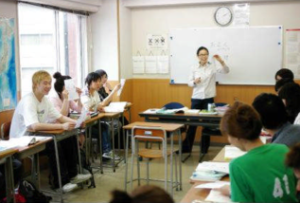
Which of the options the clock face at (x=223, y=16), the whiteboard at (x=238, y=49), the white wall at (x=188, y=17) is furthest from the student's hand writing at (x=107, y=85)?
the clock face at (x=223, y=16)

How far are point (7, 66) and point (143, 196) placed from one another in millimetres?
4184

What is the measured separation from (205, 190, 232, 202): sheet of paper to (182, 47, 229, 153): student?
416 centimetres

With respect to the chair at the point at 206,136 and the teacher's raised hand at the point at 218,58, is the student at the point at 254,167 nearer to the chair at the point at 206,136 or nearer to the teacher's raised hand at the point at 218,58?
the chair at the point at 206,136

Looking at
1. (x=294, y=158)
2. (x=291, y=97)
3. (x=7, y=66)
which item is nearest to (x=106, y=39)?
(x=7, y=66)

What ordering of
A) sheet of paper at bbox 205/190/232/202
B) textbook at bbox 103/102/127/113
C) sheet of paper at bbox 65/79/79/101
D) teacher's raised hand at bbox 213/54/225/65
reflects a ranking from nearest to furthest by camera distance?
sheet of paper at bbox 205/190/232/202, sheet of paper at bbox 65/79/79/101, textbook at bbox 103/102/127/113, teacher's raised hand at bbox 213/54/225/65

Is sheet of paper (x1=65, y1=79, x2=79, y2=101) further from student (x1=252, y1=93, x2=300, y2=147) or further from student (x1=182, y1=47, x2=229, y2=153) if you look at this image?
student (x1=252, y1=93, x2=300, y2=147)

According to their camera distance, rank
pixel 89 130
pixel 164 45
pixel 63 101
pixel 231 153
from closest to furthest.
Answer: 1. pixel 231 153
2. pixel 63 101
3. pixel 89 130
4. pixel 164 45

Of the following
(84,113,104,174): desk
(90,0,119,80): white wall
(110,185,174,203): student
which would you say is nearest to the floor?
(84,113,104,174): desk

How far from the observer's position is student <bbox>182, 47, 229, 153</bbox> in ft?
21.1

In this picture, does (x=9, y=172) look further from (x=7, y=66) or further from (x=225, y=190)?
(x=225, y=190)

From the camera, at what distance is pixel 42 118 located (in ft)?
14.8

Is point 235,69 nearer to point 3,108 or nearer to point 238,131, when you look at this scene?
point 3,108

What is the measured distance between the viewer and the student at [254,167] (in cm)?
182

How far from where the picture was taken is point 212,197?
219 centimetres
